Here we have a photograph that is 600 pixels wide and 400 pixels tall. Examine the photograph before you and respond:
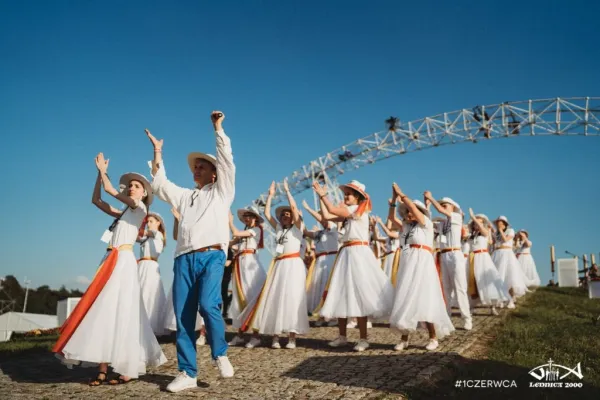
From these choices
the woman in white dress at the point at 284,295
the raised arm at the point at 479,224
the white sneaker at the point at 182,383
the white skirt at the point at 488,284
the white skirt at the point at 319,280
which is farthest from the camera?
the white skirt at the point at 488,284

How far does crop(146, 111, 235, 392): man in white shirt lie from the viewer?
16.7 ft

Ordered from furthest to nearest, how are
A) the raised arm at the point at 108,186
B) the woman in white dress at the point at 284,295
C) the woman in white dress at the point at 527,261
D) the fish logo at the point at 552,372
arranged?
the woman in white dress at the point at 527,261
the woman in white dress at the point at 284,295
the raised arm at the point at 108,186
the fish logo at the point at 552,372

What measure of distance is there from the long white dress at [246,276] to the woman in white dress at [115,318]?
3127 mm

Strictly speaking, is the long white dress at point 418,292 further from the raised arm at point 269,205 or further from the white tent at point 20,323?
the white tent at point 20,323

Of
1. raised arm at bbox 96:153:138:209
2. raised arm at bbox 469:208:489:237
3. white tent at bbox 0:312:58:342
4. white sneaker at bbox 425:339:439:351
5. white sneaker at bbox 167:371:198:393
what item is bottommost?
white tent at bbox 0:312:58:342

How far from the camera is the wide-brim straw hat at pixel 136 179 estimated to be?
6.12 meters

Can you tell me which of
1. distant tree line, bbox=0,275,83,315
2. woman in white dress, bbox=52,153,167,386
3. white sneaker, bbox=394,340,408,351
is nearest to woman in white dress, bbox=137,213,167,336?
woman in white dress, bbox=52,153,167,386

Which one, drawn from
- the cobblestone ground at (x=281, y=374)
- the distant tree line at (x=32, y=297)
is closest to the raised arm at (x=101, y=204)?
the cobblestone ground at (x=281, y=374)

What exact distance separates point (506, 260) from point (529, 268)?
5037mm

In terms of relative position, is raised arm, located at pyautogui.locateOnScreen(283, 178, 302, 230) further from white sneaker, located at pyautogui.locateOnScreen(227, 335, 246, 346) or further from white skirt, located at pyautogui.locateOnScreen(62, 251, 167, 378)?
white skirt, located at pyautogui.locateOnScreen(62, 251, 167, 378)

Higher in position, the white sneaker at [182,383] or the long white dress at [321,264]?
the long white dress at [321,264]

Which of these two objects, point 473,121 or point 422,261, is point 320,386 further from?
point 473,121

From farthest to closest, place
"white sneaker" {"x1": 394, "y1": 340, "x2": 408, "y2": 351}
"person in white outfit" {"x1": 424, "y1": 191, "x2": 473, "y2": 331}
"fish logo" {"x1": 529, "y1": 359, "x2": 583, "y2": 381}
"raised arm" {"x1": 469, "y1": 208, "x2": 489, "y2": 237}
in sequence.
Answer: "raised arm" {"x1": 469, "y1": 208, "x2": 489, "y2": 237} → "person in white outfit" {"x1": 424, "y1": 191, "x2": 473, "y2": 331} → "white sneaker" {"x1": 394, "y1": 340, "x2": 408, "y2": 351} → "fish logo" {"x1": 529, "y1": 359, "x2": 583, "y2": 381}

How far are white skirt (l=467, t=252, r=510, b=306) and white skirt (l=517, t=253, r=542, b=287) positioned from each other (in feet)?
21.6
